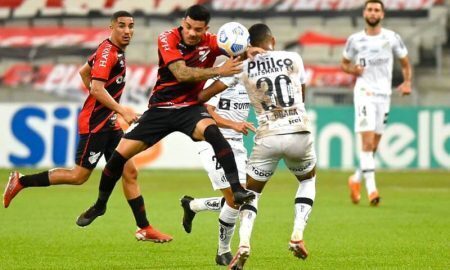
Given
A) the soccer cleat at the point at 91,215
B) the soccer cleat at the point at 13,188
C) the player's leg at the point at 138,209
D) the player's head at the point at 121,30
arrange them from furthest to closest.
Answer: the soccer cleat at the point at 13,188
the player's head at the point at 121,30
the soccer cleat at the point at 91,215
the player's leg at the point at 138,209

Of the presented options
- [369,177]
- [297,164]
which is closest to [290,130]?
[297,164]

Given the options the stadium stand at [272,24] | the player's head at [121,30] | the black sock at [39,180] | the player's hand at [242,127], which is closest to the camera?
the player's hand at [242,127]

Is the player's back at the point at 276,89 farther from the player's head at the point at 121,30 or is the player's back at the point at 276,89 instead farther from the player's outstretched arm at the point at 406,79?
the player's outstretched arm at the point at 406,79

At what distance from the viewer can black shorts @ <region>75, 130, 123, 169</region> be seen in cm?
1073

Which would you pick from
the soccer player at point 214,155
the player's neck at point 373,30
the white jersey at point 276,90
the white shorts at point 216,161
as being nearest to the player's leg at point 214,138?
the white jersey at point 276,90

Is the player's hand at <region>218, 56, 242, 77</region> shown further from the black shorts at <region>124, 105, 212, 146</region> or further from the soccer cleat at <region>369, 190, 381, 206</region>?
the soccer cleat at <region>369, 190, 381, 206</region>

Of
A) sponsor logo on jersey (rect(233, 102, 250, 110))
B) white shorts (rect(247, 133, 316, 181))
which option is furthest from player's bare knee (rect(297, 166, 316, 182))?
sponsor logo on jersey (rect(233, 102, 250, 110))

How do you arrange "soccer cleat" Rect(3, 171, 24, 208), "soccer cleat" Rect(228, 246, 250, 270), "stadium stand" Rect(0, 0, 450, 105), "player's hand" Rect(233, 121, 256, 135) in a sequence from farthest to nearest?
"stadium stand" Rect(0, 0, 450, 105) → "soccer cleat" Rect(3, 171, 24, 208) → "player's hand" Rect(233, 121, 256, 135) → "soccer cleat" Rect(228, 246, 250, 270)

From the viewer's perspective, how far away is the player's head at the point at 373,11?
1489cm

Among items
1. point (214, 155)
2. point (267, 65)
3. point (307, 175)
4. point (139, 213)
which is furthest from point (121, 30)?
point (307, 175)

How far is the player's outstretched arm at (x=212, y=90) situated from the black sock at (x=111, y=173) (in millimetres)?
928

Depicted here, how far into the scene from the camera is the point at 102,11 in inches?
1155

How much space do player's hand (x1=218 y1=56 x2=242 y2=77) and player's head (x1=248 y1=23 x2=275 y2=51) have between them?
18cm

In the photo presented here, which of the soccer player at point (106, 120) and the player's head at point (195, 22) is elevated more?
the player's head at point (195, 22)
